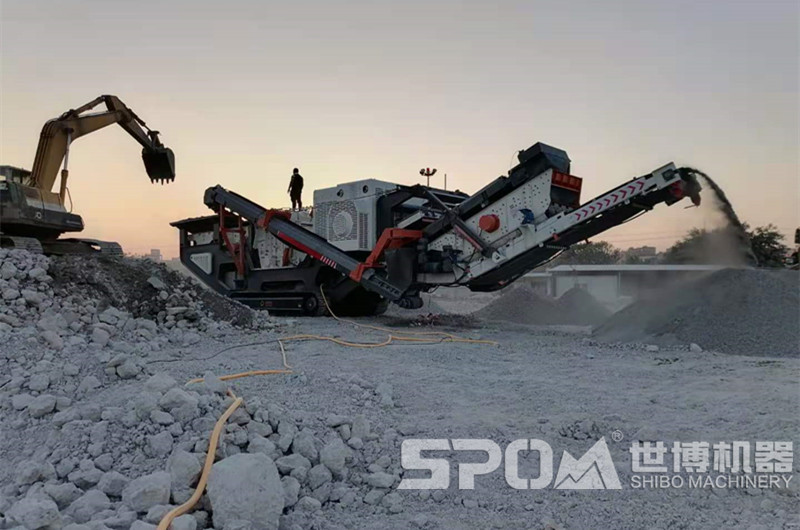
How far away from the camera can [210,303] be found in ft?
28.5

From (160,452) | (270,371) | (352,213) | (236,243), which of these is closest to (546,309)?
(352,213)

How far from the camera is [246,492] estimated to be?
2.84 m

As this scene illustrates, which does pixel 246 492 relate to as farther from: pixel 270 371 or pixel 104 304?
pixel 104 304

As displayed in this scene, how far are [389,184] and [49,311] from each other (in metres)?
5.70

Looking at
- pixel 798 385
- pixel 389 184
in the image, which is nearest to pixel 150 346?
pixel 389 184

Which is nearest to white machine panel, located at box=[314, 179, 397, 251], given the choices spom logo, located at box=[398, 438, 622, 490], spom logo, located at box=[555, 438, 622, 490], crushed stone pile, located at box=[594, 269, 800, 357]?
crushed stone pile, located at box=[594, 269, 800, 357]

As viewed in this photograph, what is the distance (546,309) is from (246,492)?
460 inches

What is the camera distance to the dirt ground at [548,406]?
10.2 ft

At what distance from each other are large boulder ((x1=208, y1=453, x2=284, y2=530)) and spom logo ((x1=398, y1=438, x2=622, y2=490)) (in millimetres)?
797

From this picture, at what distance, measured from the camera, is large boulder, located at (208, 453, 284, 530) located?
2.78 m

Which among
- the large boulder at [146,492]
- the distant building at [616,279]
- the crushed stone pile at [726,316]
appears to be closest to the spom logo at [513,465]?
the large boulder at [146,492]

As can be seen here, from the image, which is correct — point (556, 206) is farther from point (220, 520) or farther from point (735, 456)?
point (220, 520)

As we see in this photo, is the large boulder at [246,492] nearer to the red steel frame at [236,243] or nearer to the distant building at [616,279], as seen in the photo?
the distant building at [616,279]

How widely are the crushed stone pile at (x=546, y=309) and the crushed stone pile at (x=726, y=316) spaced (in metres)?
3.57
